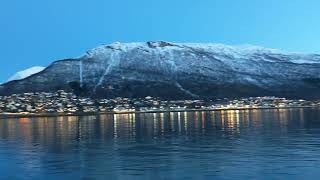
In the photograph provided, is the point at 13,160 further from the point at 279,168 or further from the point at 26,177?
the point at 279,168

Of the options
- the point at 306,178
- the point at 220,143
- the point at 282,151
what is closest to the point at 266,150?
the point at 282,151

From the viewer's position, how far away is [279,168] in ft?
137

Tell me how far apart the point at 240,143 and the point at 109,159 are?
1943 centimetres

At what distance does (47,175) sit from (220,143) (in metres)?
29.6

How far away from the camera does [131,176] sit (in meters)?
39.3

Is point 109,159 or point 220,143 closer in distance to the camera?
point 109,159

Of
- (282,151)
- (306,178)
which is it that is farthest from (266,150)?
(306,178)

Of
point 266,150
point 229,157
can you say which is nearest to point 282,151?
point 266,150

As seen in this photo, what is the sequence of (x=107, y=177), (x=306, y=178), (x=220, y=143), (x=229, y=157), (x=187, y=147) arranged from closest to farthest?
(x=306, y=178), (x=107, y=177), (x=229, y=157), (x=187, y=147), (x=220, y=143)

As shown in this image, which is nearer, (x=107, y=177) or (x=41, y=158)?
(x=107, y=177)

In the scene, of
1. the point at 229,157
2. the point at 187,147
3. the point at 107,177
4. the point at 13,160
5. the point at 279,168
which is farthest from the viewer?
the point at 187,147

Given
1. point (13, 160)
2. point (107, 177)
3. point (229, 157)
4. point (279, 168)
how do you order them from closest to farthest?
point (107, 177)
point (279, 168)
point (229, 157)
point (13, 160)

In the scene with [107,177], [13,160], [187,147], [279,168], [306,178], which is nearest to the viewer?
[306,178]

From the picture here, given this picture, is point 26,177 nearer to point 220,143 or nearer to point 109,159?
point 109,159
